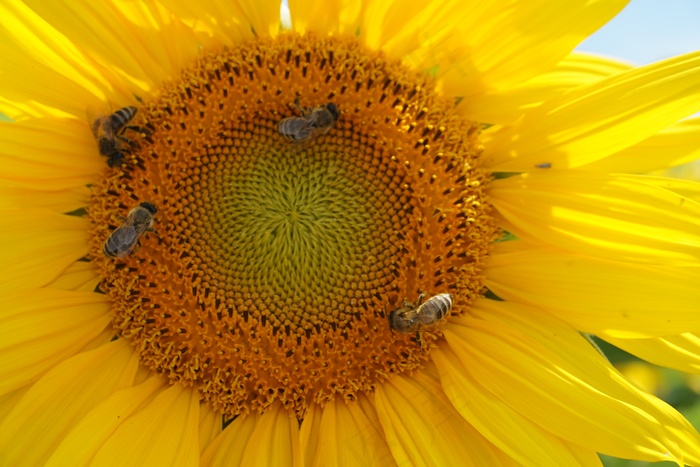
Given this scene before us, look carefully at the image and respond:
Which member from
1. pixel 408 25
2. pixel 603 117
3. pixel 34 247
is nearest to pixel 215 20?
pixel 408 25

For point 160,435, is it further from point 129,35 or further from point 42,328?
point 129,35

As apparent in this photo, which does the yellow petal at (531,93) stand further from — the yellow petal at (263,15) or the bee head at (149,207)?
the bee head at (149,207)

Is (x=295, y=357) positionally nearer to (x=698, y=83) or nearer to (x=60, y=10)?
(x=60, y=10)

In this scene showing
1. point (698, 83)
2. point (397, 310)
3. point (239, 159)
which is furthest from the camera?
point (239, 159)

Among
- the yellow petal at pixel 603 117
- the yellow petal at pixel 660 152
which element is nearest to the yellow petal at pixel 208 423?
the yellow petal at pixel 603 117

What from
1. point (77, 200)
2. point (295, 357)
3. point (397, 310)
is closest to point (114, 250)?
point (77, 200)
